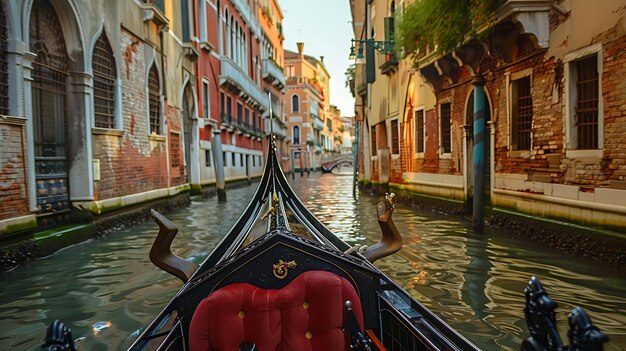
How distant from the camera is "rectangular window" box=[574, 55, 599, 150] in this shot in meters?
3.82

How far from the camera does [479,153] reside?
4.82 m

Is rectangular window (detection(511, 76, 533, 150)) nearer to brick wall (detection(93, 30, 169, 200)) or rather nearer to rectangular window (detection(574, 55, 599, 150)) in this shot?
rectangular window (detection(574, 55, 599, 150))

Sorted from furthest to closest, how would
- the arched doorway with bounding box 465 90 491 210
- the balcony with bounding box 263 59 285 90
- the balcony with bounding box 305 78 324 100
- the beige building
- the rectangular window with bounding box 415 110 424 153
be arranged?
the balcony with bounding box 305 78 324 100 → the beige building → the balcony with bounding box 263 59 285 90 → the rectangular window with bounding box 415 110 424 153 → the arched doorway with bounding box 465 90 491 210

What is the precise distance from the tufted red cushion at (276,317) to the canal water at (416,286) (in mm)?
1125

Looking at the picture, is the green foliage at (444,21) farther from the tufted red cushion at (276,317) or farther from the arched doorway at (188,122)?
the arched doorway at (188,122)

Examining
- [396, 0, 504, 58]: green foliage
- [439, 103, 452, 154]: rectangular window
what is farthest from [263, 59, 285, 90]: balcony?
[396, 0, 504, 58]: green foliage

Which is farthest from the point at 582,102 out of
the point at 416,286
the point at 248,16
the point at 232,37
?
the point at 248,16

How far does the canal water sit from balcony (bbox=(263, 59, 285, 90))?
15644mm

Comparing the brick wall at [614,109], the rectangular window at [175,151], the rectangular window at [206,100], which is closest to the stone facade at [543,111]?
the brick wall at [614,109]

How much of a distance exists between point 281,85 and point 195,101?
43.3ft

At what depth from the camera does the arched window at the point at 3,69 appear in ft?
12.3

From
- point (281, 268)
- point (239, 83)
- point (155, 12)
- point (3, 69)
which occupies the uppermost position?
point (239, 83)

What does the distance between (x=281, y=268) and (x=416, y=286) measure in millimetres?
2031

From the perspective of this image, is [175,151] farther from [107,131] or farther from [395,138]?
[395,138]
